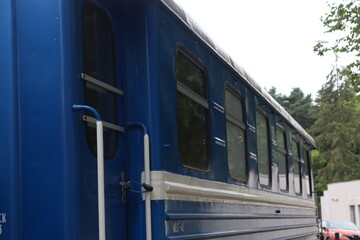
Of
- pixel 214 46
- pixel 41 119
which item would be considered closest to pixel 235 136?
pixel 214 46

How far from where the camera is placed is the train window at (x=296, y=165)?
382 inches

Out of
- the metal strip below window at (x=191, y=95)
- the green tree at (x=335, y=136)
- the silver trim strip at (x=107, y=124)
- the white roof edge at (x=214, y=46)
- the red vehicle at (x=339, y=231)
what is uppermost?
the green tree at (x=335, y=136)

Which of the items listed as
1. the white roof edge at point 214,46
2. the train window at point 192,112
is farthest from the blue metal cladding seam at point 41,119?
the train window at point 192,112

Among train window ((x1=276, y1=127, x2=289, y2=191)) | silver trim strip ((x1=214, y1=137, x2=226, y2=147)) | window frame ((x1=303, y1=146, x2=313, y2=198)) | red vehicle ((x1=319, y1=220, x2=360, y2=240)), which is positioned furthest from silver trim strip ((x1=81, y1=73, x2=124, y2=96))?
red vehicle ((x1=319, y1=220, x2=360, y2=240))

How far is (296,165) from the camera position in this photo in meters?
10.0

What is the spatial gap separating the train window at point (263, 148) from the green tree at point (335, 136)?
45178mm

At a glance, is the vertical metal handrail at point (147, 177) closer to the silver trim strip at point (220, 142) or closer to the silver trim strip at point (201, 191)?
the silver trim strip at point (201, 191)

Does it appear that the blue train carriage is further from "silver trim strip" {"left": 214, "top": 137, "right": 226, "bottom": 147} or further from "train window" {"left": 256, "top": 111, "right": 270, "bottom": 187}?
"train window" {"left": 256, "top": 111, "right": 270, "bottom": 187}

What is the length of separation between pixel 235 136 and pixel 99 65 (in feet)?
8.75

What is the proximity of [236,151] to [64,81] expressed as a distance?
3.10 meters

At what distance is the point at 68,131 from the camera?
3.02 metres

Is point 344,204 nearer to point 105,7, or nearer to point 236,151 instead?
point 236,151

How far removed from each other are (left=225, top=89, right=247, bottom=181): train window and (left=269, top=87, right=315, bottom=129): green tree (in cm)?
5845

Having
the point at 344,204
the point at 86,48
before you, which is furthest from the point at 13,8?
the point at 344,204
